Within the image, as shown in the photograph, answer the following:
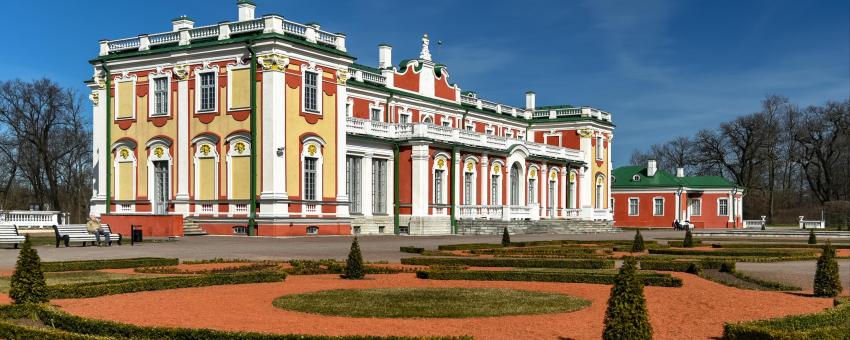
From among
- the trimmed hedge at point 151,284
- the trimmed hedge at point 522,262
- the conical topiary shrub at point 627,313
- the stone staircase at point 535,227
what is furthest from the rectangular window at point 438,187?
the conical topiary shrub at point 627,313

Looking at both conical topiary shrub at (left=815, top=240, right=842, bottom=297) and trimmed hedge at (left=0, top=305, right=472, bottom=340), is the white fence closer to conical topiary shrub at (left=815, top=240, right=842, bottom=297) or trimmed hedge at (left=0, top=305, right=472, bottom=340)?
trimmed hedge at (left=0, top=305, right=472, bottom=340)

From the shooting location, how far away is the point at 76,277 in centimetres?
1830

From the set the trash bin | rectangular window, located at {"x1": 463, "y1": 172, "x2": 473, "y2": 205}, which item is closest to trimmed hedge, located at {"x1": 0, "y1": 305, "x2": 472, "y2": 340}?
the trash bin

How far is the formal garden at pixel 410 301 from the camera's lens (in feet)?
34.1

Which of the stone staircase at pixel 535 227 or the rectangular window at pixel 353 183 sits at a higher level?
the rectangular window at pixel 353 183

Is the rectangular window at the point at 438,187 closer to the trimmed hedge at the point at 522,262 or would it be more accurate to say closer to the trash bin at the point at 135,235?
the trash bin at the point at 135,235

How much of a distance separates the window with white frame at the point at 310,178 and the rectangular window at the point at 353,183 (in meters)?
4.18

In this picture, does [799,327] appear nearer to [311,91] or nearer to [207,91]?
[311,91]

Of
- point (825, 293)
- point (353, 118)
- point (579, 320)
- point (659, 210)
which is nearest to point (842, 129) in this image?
point (659, 210)

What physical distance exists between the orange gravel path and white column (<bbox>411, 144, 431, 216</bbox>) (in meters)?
30.7

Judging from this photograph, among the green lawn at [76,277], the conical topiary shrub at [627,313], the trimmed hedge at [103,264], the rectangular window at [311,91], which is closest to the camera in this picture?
the conical topiary shrub at [627,313]

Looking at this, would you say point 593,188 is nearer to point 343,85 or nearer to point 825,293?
point 343,85

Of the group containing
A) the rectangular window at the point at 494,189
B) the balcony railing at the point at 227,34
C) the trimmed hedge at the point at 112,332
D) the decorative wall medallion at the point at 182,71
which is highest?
the balcony railing at the point at 227,34

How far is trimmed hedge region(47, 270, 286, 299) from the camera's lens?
14.6m
